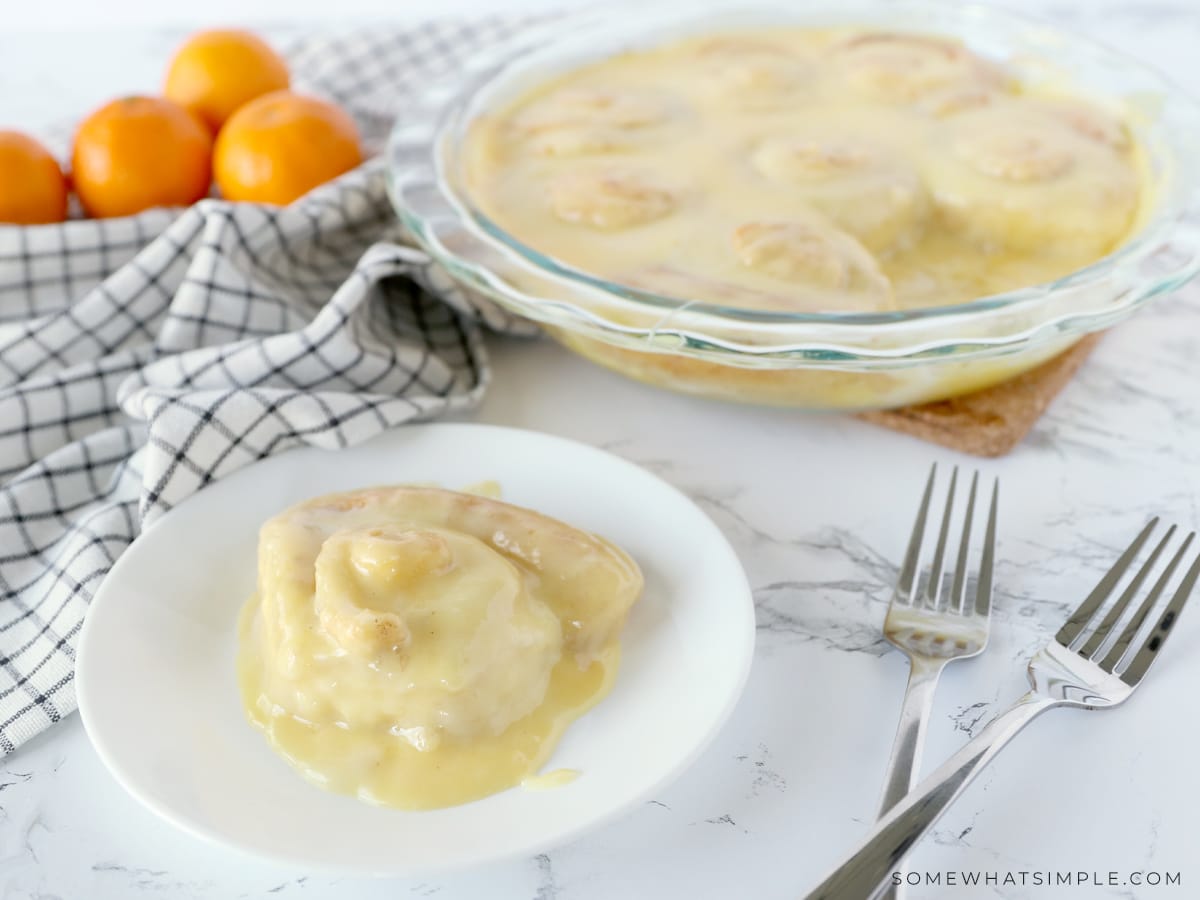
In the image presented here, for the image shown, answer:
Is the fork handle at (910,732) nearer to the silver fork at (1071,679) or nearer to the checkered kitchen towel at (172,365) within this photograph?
the silver fork at (1071,679)

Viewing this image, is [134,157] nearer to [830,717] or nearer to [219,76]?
[219,76]

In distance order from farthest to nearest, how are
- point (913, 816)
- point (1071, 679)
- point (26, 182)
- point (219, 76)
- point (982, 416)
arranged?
point (219, 76) < point (26, 182) < point (982, 416) < point (1071, 679) < point (913, 816)

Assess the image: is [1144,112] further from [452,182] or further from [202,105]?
[202,105]

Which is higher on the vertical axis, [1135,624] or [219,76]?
[219,76]

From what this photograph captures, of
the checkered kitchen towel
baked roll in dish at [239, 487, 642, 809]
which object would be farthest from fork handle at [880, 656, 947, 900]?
the checkered kitchen towel

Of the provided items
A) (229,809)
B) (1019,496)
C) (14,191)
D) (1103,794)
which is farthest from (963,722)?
(14,191)

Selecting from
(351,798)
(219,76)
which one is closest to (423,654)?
(351,798)

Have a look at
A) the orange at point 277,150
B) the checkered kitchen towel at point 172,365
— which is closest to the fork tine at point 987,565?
the checkered kitchen towel at point 172,365
